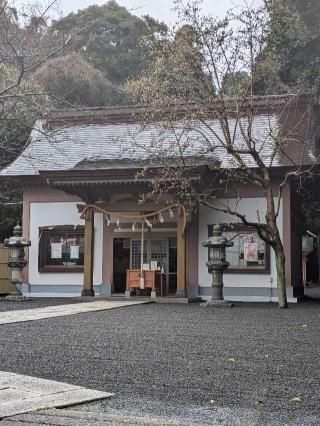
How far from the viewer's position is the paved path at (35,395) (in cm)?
488

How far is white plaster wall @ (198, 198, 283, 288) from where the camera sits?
17.3 meters

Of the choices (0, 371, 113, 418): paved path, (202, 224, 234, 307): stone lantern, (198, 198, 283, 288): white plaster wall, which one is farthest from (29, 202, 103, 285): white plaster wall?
(0, 371, 113, 418): paved path

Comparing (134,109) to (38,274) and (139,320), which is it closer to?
(38,274)

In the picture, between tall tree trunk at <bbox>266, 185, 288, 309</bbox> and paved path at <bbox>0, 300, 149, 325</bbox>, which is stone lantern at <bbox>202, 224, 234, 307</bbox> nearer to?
tall tree trunk at <bbox>266, 185, 288, 309</bbox>

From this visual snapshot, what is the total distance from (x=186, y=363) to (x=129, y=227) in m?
12.0

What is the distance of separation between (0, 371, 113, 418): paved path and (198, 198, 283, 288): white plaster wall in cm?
1218

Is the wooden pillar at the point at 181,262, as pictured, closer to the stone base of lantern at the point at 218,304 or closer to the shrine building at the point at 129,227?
the shrine building at the point at 129,227

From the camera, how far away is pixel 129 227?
60.6 ft

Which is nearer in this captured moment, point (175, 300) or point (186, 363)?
point (186, 363)

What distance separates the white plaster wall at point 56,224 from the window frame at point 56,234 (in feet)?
0.37

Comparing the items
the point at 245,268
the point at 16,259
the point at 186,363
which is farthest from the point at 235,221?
the point at 186,363

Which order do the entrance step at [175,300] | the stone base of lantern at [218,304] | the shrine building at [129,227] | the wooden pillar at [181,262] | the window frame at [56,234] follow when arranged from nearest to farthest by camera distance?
the stone base of lantern at [218,304] → the entrance step at [175,300] → the wooden pillar at [181,262] → the shrine building at [129,227] → the window frame at [56,234]

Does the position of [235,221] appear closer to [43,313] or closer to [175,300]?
[175,300]


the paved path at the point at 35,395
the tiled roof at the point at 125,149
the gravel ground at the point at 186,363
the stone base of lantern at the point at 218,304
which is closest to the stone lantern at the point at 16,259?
the tiled roof at the point at 125,149
